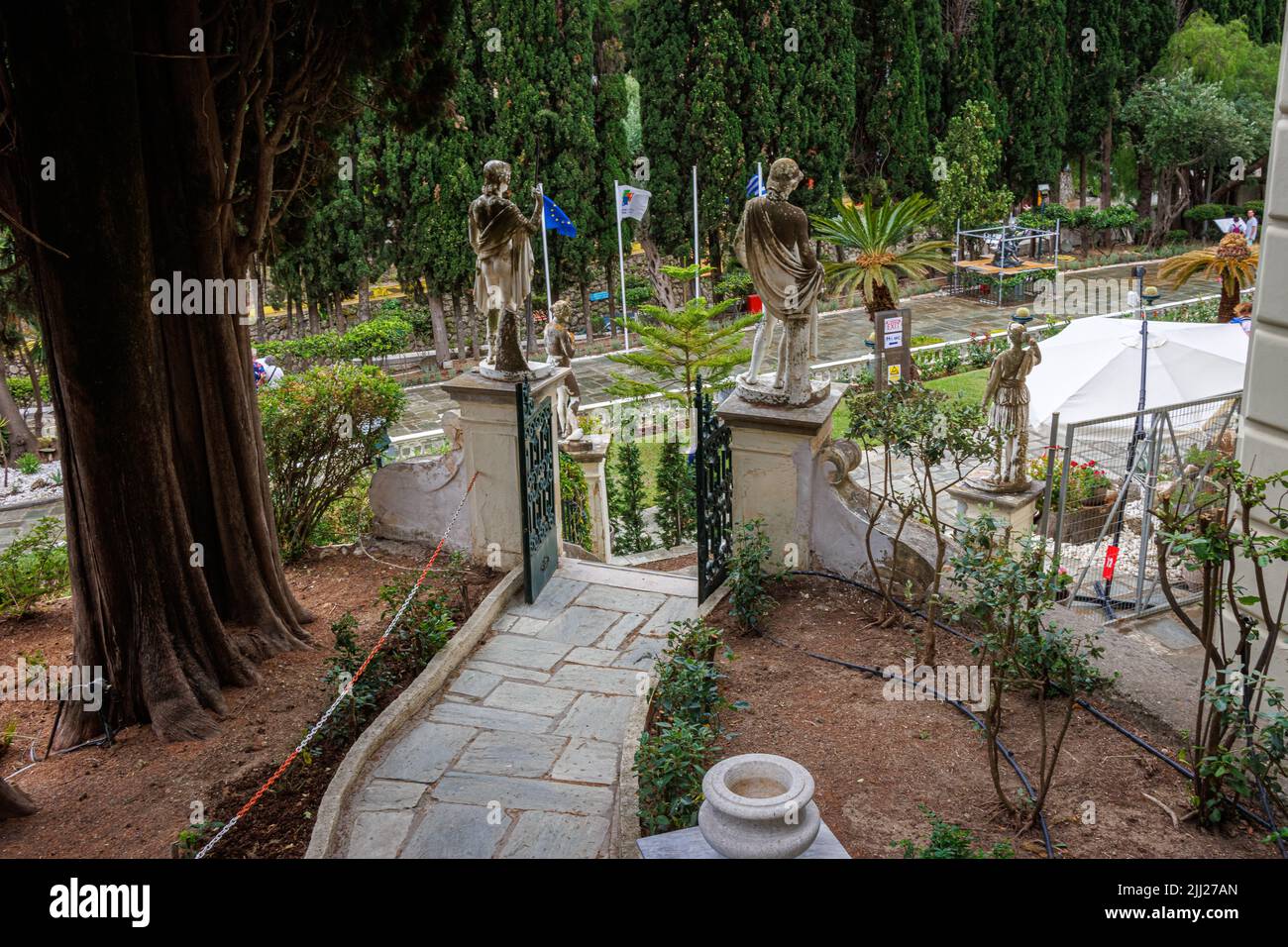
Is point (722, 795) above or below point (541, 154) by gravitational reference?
below

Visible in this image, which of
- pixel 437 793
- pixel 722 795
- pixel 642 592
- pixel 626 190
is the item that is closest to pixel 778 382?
pixel 642 592

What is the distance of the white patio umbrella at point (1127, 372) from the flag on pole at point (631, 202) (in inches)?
437

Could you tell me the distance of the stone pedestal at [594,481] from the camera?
501 inches

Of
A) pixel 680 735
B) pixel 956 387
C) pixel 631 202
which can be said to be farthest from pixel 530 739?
pixel 631 202

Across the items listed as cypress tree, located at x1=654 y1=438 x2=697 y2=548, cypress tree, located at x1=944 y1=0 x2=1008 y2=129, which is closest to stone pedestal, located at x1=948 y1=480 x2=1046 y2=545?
cypress tree, located at x1=654 y1=438 x2=697 y2=548

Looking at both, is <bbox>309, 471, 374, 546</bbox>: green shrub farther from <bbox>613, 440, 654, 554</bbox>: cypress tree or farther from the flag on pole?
the flag on pole

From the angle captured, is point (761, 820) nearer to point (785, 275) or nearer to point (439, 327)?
point (785, 275)

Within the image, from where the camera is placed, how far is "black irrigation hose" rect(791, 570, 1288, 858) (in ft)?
17.0

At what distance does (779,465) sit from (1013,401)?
491 cm

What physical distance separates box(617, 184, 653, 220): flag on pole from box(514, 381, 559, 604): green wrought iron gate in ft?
51.4

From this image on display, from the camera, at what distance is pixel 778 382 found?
8.58 m

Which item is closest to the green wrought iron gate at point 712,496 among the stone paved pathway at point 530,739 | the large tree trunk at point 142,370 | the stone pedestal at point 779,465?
the stone pedestal at point 779,465
